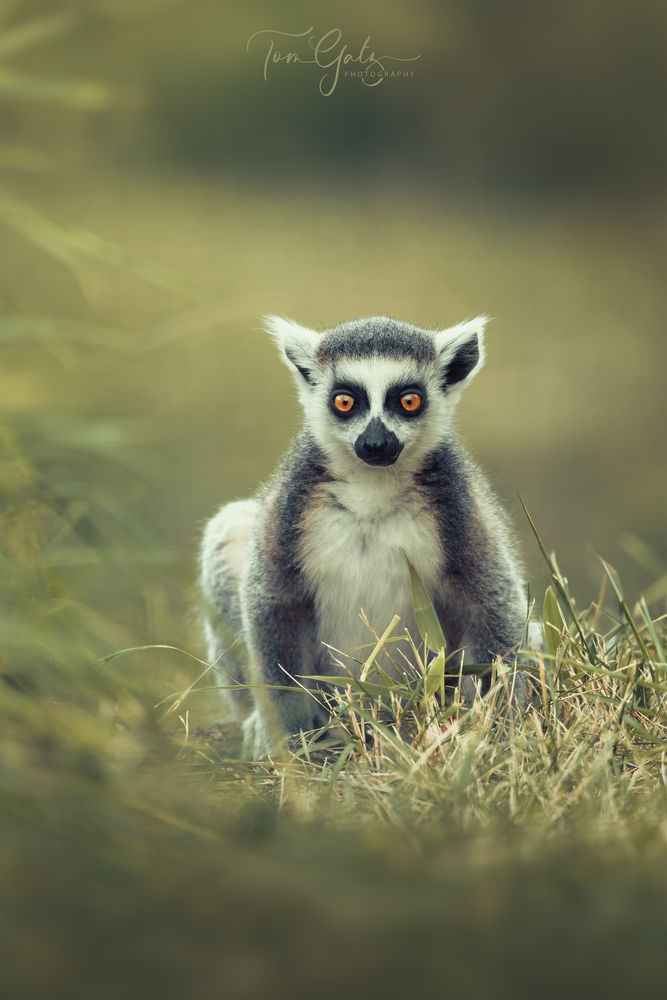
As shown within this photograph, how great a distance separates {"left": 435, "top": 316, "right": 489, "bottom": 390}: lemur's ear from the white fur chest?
0.41 metres

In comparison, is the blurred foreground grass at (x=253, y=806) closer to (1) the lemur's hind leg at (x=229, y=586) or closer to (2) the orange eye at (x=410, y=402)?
(1) the lemur's hind leg at (x=229, y=586)

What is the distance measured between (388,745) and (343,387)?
1.02 metres

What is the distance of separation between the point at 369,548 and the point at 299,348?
66 cm

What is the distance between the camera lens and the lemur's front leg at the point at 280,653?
10.0 ft

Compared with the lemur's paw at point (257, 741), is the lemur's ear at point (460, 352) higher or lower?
higher

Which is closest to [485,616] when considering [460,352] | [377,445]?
[377,445]

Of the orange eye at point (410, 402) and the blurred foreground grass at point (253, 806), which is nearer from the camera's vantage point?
the blurred foreground grass at point (253, 806)

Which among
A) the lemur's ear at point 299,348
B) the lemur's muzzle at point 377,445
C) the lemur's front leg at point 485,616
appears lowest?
the lemur's front leg at point 485,616

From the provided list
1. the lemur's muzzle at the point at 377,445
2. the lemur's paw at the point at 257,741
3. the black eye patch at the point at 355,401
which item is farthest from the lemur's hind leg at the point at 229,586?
the lemur's muzzle at the point at 377,445

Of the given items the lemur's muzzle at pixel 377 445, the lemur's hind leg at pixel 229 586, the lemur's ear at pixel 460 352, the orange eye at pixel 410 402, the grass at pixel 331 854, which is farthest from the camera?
the lemur's hind leg at pixel 229 586

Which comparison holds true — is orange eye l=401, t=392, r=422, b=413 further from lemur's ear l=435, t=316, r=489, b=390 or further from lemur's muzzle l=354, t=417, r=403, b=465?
lemur's ear l=435, t=316, r=489, b=390

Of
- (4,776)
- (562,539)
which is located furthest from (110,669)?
(562,539)

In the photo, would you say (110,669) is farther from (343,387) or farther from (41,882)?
(343,387)

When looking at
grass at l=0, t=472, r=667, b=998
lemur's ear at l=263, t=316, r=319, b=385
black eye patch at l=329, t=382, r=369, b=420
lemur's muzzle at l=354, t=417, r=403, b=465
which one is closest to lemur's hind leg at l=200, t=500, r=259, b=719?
lemur's ear at l=263, t=316, r=319, b=385
